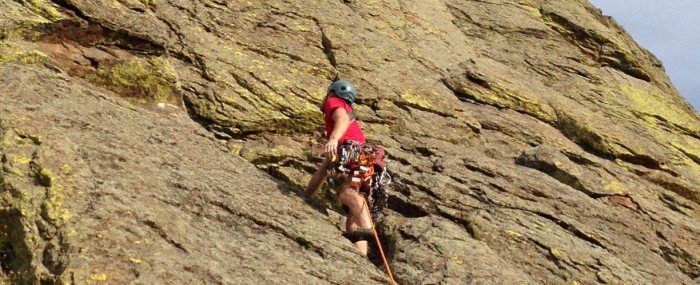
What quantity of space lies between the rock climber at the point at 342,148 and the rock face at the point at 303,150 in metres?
0.39

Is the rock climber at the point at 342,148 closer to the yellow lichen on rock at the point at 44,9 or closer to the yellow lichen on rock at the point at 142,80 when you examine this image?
the yellow lichen on rock at the point at 142,80

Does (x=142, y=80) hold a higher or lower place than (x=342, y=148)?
lower

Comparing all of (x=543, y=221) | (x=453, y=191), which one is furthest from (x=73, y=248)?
(x=543, y=221)

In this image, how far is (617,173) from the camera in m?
18.5

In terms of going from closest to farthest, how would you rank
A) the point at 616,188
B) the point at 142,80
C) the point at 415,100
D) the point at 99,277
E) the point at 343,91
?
the point at 99,277
the point at 343,91
the point at 142,80
the point at 616,188
the point at 415,100

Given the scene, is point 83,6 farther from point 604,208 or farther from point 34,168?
point 604,208

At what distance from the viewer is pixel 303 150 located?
16.1 meters

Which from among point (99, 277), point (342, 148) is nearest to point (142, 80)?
point (342, 148)

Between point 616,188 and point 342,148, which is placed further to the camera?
point 616,188

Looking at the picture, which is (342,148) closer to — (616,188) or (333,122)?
(333,122)

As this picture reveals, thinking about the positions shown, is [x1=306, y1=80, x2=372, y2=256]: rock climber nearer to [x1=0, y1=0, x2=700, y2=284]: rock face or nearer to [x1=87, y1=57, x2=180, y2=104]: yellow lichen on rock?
[x1=0, y1=0, x2=700, y2=284]: rock face

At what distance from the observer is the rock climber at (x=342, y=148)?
1348cm

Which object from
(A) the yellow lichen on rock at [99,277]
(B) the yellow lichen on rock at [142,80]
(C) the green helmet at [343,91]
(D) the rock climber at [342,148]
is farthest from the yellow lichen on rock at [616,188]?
(A) the yellow lichen on rock at [99,277]

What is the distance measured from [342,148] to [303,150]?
2341mm
